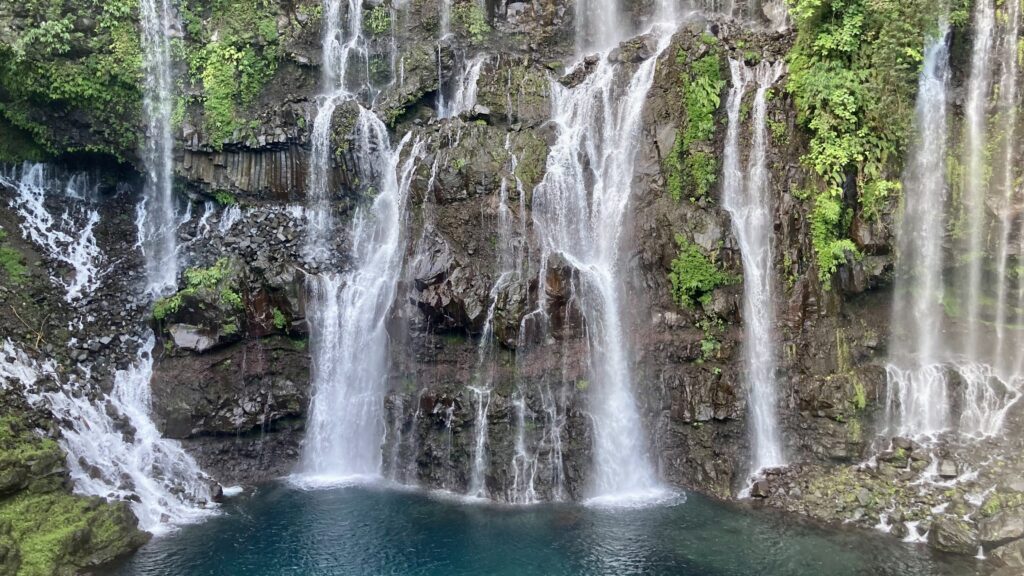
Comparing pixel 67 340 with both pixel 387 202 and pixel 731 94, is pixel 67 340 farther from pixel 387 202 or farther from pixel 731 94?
pixel 731 94

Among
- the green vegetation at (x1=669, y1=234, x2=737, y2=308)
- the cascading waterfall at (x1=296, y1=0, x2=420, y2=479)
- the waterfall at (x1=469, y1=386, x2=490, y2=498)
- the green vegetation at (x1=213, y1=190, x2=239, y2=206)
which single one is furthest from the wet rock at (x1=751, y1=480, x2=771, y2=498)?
the green vegetation at (x1=213, y1=190, x2=239, y2=206)

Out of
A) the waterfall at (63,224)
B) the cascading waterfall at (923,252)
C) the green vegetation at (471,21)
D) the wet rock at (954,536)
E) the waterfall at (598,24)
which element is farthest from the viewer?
the waterfall at (598,24)

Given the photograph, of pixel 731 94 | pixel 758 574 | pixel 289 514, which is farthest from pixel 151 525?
pixel 731 94

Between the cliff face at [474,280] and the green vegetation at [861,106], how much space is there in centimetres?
43

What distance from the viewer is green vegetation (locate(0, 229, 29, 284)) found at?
20.8m

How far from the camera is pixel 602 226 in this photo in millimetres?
20969

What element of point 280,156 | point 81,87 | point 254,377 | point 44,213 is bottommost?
point 254,377

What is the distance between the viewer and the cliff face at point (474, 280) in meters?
18.8

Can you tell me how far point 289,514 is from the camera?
57.9 ft

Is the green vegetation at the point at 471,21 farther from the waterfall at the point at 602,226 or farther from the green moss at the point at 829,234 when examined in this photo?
the green moss at the point at 829,234

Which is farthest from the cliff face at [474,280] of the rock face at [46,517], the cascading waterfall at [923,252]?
the rock face at [46,517]

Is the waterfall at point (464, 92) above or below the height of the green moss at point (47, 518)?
above

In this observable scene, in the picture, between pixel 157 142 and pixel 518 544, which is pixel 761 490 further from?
pixel 157 142

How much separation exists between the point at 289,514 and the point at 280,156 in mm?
12440
